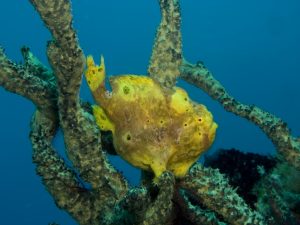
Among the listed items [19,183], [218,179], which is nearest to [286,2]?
[19,183]

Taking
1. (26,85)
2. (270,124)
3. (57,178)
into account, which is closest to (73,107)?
(26,85)

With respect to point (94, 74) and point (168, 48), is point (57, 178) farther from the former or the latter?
point (168, 48)

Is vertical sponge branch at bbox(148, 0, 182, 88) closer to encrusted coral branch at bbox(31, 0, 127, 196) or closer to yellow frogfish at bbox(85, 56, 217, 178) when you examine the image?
yellow frogfish at bbox(85, 56, 217, 178)

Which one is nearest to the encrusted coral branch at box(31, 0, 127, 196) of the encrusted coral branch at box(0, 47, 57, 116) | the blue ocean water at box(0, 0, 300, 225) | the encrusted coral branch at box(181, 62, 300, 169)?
the encrusted coral branch at box(0, 47, 57, 116)

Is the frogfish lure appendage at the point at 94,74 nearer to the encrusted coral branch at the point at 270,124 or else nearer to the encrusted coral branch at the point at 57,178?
the encrusted coral branch at the point at 57,178

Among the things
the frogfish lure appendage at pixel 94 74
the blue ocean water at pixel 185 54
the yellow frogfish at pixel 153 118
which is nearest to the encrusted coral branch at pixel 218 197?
the yellow frogfish at pixel 153 118

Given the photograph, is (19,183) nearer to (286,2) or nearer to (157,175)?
(157,175)
